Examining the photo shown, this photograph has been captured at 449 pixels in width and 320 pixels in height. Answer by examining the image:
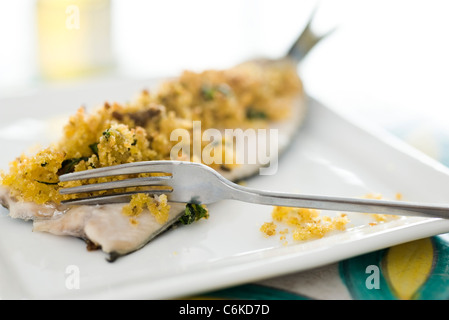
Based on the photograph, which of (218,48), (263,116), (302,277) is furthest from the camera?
(218,48)

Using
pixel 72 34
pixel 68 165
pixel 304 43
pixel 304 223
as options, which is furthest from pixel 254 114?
pixel 72 34

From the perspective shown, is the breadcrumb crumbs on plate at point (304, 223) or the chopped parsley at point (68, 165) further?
the chopped parsley at point (68, 165)

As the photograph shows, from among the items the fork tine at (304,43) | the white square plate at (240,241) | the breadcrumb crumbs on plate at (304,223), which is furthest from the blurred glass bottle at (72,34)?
the breadcrumb crumbs on plate at (304,223)

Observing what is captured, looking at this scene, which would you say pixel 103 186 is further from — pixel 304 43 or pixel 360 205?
pixel 304 43

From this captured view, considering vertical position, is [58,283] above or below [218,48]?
below

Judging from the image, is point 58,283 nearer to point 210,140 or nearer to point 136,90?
point 210,140

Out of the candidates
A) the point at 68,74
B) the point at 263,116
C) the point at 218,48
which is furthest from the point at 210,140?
the point at 218,48

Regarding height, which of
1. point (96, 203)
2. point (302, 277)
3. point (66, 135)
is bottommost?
point (302, 277)

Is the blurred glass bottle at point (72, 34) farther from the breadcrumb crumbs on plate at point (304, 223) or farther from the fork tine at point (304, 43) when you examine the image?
the breadcrumb crumbs on plate at point (304, 223)
